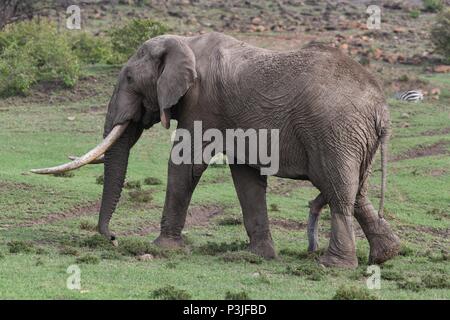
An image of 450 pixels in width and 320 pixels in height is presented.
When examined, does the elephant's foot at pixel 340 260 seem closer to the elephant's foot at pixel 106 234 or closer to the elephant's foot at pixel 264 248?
the elephant's foot at pixel 264 248

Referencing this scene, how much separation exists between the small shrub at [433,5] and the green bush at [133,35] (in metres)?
20.4

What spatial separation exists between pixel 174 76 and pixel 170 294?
3.74 meters

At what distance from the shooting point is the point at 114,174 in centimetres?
1337

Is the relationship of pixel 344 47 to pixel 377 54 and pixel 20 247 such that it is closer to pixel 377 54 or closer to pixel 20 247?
pixel 377 54

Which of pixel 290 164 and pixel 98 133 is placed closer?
pixel 290 164

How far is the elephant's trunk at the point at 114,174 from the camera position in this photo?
1316 centimetres

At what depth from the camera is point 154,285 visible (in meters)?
10.6

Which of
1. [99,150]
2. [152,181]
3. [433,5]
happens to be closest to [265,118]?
[99,150]

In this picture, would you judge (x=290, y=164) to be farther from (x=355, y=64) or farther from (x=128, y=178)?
(x=128, y=178)

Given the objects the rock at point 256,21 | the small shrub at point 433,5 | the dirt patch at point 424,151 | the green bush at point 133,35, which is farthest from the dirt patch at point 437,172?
the small shrub at point 433,5

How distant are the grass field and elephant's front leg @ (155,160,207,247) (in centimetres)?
27

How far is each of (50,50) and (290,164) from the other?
15.9 m
